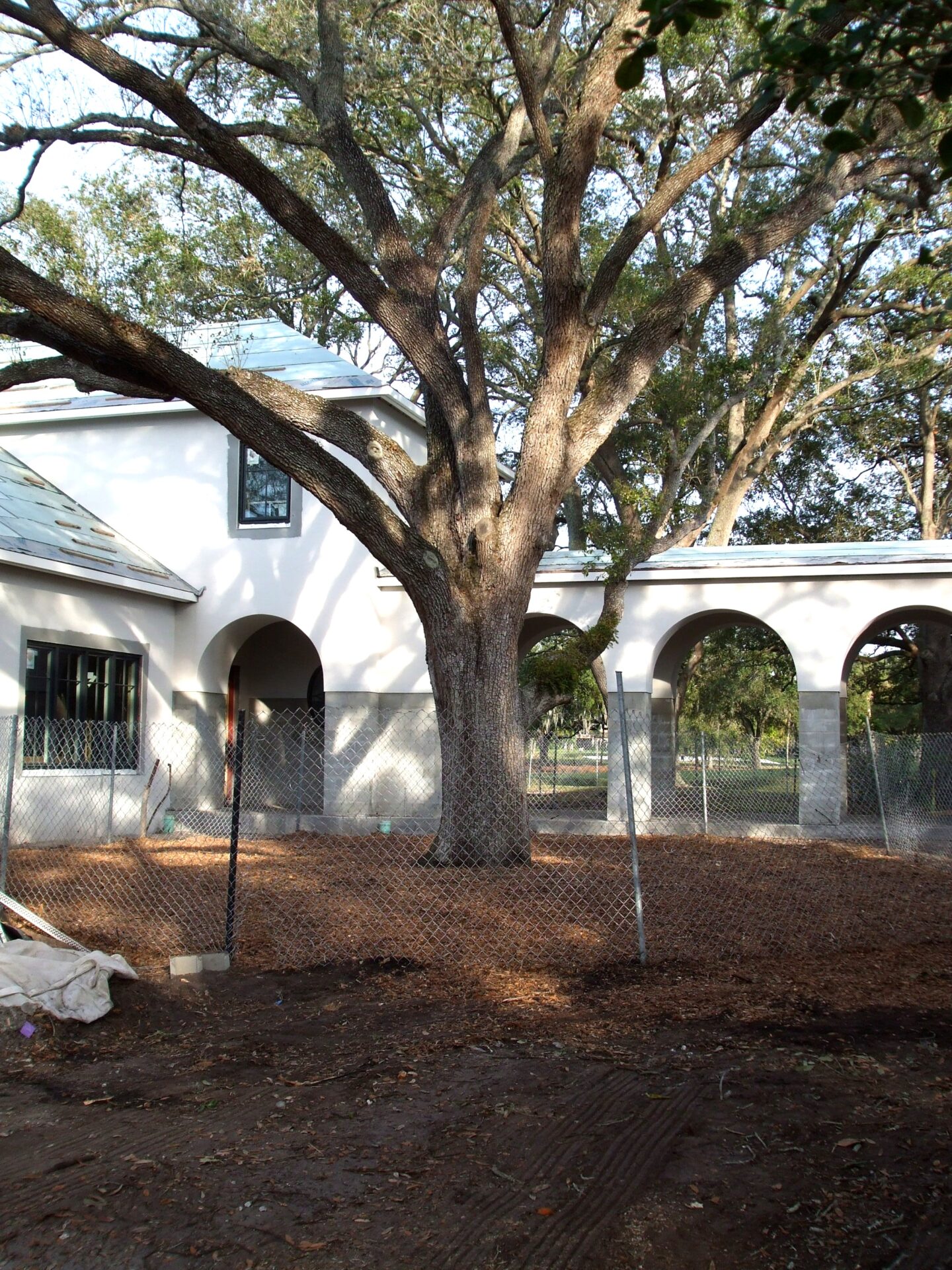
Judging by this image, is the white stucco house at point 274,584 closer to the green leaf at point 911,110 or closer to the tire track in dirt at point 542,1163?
the tire track in dirt at point 542,1163

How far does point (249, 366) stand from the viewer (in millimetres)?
18359

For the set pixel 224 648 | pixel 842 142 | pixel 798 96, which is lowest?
pixel 224 648

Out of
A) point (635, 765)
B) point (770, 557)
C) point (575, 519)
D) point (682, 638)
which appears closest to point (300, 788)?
point (635, 765)

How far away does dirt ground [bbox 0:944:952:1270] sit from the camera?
3826mm

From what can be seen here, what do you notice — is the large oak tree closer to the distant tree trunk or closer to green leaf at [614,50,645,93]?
green leaf at [614,50,645,93]

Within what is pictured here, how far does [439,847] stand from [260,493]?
916 cm

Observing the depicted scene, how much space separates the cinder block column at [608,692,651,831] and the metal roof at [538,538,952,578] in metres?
2.03

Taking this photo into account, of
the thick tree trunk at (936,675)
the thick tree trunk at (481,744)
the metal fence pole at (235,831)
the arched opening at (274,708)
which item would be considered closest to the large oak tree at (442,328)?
the thick tree trunk at (481,744)

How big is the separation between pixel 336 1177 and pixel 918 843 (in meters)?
11.6

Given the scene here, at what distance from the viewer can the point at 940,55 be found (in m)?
4.33

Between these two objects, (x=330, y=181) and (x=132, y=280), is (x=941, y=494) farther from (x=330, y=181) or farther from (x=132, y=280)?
(x=132, y=280)

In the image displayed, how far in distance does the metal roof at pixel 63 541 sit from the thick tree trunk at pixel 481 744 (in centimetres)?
637

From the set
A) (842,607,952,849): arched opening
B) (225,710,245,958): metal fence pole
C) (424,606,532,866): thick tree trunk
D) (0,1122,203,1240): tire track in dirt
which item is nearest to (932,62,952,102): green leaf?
(0,1122,203,1240): tire track in dirt

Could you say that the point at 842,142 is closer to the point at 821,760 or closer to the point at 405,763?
the point at 821,760
